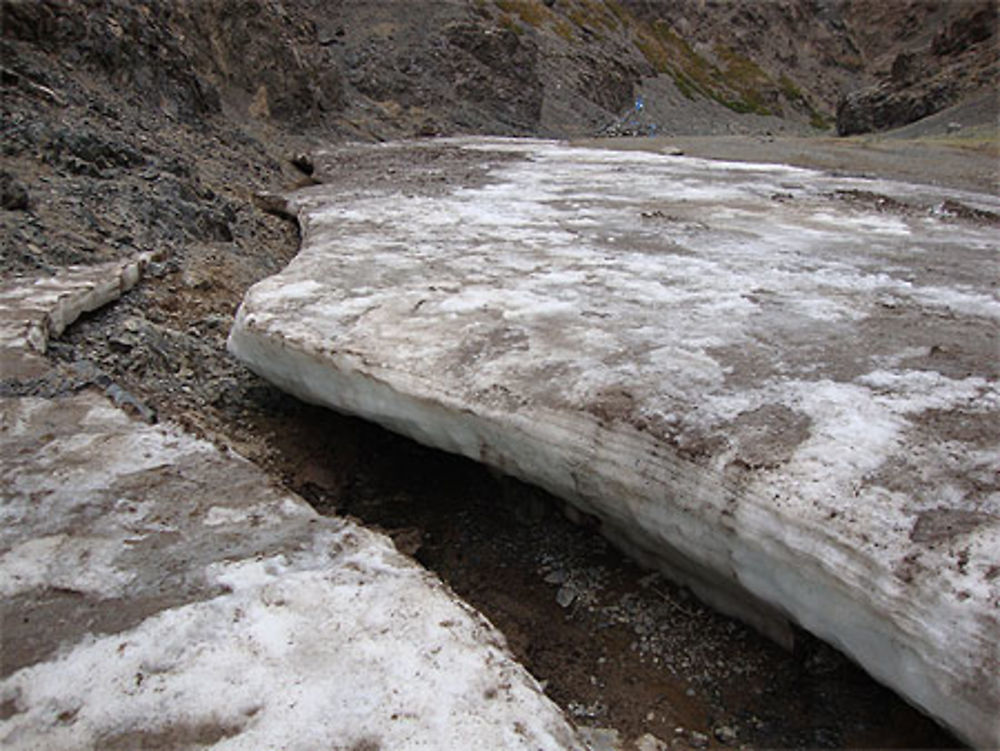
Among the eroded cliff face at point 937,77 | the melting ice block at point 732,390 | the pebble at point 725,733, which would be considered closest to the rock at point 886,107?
the eroded cliff face at point 937,77

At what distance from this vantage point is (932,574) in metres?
1.75

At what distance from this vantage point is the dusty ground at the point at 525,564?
85.7 inches

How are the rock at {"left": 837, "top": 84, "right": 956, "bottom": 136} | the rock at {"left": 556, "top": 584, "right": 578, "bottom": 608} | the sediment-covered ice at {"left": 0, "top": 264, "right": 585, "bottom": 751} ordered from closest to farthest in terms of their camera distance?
1. the sediment-covered ice at {"left": 0, "top": 264, "right": 585, "bottom": 751}
2. the rock at {"left": 556, "top": 584, "right": 578, "bottom": 608}
3. the rock at {"left": 837, "top": 84, "right": 956, "bottom": 136}

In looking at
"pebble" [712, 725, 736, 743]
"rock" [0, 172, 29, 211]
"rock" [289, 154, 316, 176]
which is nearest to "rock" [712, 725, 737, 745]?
"pebble" [712, 725, 736, 743]

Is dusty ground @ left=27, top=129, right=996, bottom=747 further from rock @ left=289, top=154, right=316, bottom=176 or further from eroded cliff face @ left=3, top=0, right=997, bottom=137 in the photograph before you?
rock @ left=289, top=154, right=316, bottom=176

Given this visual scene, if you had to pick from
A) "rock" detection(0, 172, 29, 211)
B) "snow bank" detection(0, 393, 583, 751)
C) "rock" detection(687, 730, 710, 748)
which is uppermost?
"rock" detection(0, 172, 29, 211)

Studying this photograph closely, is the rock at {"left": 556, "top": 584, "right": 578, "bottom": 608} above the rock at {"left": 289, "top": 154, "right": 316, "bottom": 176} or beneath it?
beneath

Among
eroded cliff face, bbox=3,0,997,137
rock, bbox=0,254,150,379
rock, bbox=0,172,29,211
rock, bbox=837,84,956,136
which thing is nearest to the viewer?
rock, bbox=0,254,150,379

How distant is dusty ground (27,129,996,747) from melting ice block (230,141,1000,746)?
7.5 inches

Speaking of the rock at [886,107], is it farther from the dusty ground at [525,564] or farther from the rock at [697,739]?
the rock at [697,739]

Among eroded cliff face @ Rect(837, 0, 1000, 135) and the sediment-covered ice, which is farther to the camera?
eroded cliff face @ Rect(837, 0, 1000, 135)

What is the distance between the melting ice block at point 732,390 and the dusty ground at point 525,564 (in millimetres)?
190

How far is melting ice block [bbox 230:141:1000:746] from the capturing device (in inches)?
72.7

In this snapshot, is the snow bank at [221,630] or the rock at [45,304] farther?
the rock at [45,304]
